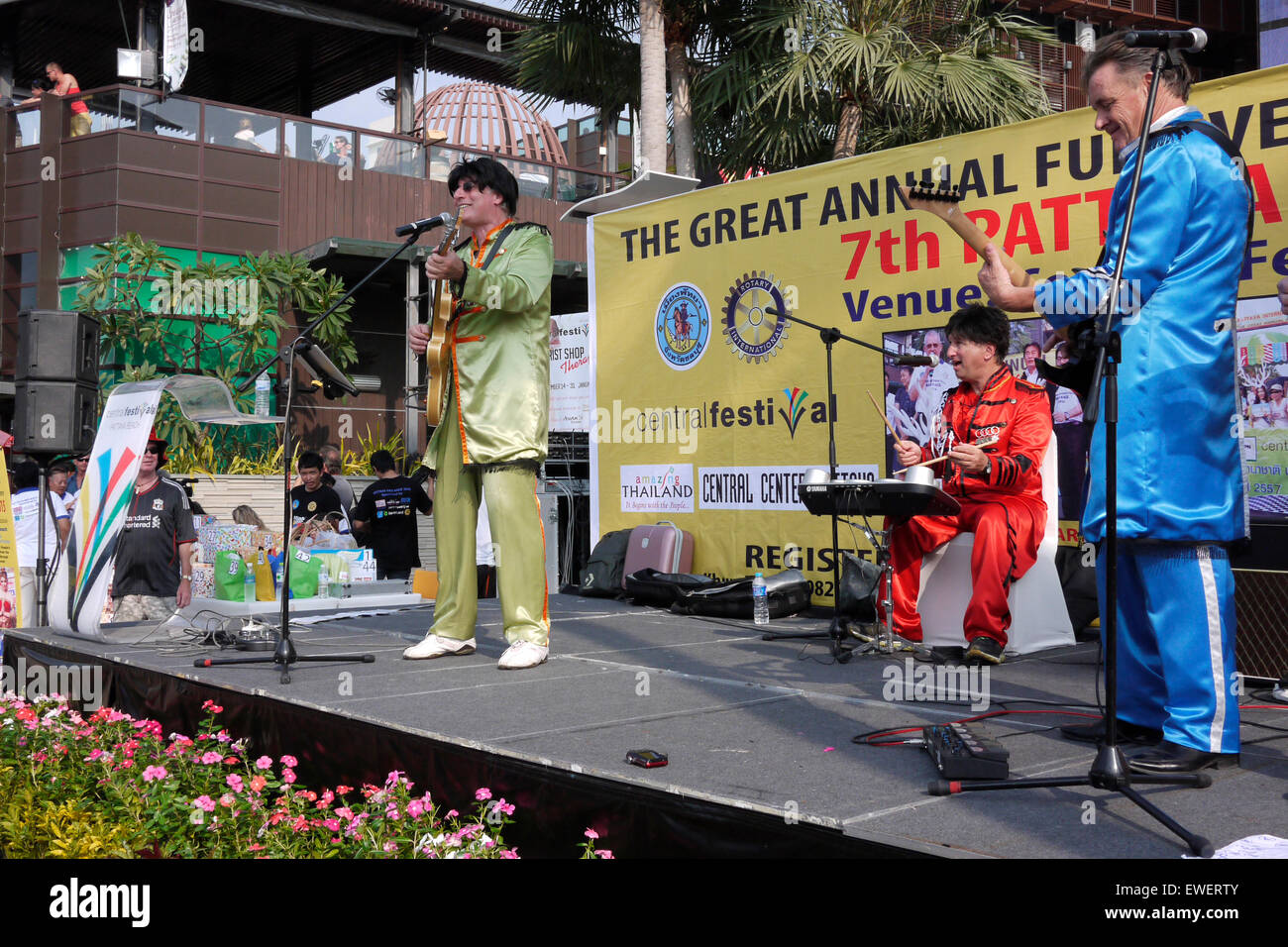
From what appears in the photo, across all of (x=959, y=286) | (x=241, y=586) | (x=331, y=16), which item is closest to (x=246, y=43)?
(x=331, y=16)

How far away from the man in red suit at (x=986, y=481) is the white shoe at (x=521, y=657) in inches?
71.2

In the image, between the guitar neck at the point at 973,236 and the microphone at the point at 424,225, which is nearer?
the guitar neck at the point at 973,236

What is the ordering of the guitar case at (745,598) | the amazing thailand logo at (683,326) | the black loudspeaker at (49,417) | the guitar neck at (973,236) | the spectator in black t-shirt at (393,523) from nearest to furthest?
1. the guitar neck at (973,236)
2. the guitar case at (745,598)
3. the black loudspeaker at (49,417)
4. the amazing thailand logo at (683,326)
5. the spectator in black t-shirt at (393,523)

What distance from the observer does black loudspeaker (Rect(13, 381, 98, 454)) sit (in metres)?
6.89

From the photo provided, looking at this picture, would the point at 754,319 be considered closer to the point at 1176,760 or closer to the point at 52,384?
the point at 52,384

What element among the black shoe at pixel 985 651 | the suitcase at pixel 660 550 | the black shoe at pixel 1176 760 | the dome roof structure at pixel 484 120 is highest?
the dome roof structure at pixel 484 120

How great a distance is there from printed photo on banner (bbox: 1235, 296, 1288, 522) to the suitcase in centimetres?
370

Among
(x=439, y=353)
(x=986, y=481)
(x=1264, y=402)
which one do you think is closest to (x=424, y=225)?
(x=439, y=353)

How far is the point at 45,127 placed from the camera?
53.7 ft

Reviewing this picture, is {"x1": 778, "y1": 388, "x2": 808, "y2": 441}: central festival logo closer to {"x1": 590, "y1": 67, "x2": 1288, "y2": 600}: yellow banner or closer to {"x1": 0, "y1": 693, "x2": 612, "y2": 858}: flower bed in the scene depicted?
{"x1": 590, "y1": 67, "x2": 1288, "y2": 600}: yellow banner

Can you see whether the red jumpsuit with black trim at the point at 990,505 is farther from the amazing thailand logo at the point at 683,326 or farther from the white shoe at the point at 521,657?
the amazing thailand logo at the point at 683,326

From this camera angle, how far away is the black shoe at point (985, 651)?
4.80 metres

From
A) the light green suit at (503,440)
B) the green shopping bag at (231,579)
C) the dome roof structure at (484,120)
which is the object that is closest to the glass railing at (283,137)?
the dome roof structure at (484,120)
